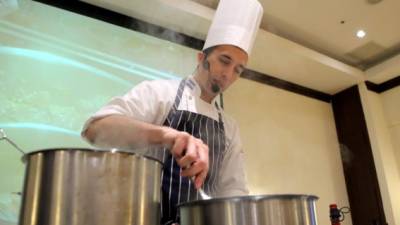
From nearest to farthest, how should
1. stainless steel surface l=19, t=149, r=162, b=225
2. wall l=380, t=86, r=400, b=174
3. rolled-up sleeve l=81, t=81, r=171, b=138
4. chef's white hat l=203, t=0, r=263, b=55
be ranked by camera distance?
stainless steel surface l=19, t=149, r=162, b=225 < rolled-up sleeve l=81, t=81, r=171, b=138 < chef's white hat l=203, t=0, r=263, b=55 < wall l=380, t=86, r=400, b=174

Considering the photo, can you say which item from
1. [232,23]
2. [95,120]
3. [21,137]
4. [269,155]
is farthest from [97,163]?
[269,155]

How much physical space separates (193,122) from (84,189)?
664 millimetres

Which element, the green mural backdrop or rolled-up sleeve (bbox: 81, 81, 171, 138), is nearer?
rolled-up sleeve (bbox: 81, 81, 171, 138)

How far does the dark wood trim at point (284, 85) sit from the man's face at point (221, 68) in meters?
1.81

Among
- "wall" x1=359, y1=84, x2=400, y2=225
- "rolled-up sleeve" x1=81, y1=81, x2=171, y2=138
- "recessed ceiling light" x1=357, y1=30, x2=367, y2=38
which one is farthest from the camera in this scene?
"wall" x1=359, y1=84, x2=400, y2=225

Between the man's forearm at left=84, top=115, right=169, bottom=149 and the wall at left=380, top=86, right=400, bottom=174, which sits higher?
the wall at left=380, top=86, right=400, bottom=174

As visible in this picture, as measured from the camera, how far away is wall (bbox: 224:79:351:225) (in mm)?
2869

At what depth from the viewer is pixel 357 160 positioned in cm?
335

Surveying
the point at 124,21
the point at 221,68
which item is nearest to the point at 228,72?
the point at 221,68

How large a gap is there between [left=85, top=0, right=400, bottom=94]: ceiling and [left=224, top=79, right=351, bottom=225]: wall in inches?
9.6

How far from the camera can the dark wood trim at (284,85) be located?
3.11 m

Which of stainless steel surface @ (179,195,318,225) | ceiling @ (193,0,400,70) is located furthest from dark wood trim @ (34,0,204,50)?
stainless steel surface @ (179,195,318,225)

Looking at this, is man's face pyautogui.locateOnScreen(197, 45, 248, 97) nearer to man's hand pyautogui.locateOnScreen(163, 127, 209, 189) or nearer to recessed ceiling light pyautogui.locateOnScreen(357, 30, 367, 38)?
man's hand pyautogui.locateOnScreen(163, 127, 209, 189)

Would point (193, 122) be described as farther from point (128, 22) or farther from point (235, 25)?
point (128, 22)
